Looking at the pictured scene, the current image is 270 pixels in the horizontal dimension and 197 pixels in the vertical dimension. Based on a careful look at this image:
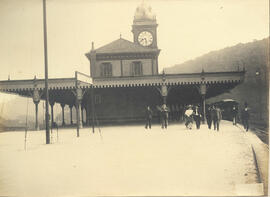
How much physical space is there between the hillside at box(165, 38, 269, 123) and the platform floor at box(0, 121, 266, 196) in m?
1.01

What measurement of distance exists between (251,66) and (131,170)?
4421mm

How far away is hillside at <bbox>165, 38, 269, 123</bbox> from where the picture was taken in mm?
7836

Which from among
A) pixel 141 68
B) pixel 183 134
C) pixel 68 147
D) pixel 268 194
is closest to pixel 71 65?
pixel 68 147

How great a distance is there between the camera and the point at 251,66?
850cm

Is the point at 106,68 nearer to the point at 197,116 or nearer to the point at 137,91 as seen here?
the point at 137,91

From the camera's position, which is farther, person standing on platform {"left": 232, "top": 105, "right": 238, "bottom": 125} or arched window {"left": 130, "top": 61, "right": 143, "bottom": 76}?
arched window {"left": 130, "top": 61, "right": 143, "bottom": 76}

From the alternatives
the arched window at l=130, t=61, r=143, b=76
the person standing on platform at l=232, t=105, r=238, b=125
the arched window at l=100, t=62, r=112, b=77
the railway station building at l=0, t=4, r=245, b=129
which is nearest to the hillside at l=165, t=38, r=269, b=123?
the person standing on platform at l=232, t=105, r=238, b=125

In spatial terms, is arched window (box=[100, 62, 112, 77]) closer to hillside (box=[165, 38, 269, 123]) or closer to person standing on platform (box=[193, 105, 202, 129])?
person standing on platform (box=[193, 105, 202, 129])

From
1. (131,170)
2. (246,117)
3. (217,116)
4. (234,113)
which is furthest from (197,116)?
(131,170)

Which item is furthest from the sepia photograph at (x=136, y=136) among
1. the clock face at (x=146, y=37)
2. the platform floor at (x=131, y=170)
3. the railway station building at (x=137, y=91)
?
the railway station building at (x=137, y=91)

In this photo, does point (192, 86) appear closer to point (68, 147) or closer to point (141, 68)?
point (141, 68)

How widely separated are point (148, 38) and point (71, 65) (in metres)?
3.41

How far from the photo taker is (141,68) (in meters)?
16.5

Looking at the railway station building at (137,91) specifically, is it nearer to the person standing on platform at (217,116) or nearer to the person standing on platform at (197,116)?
the person standing on platform at (197,116)
